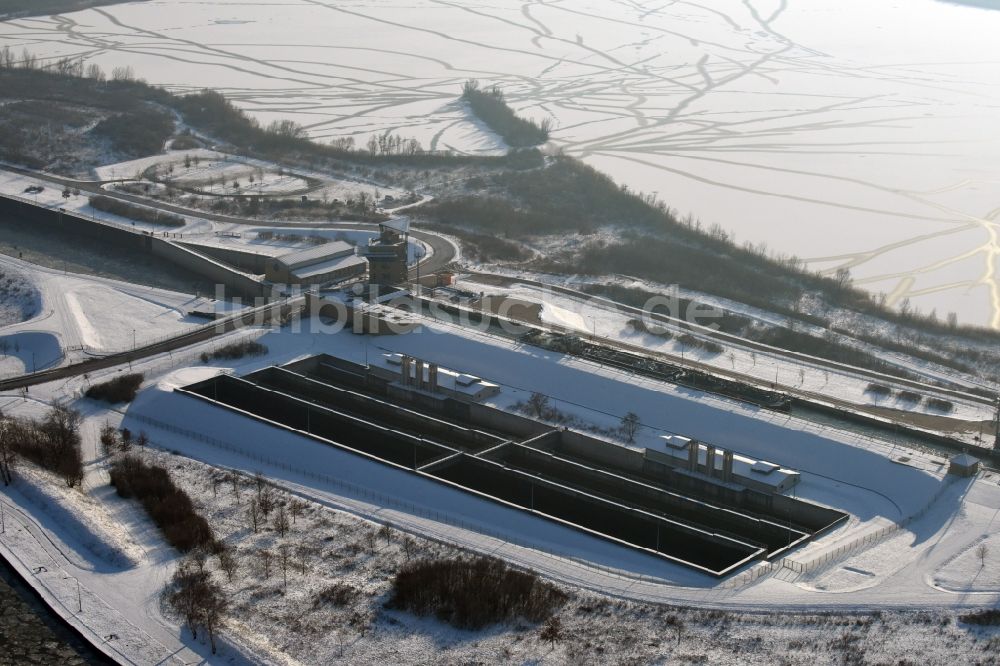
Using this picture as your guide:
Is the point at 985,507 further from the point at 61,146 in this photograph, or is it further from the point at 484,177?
the point at 61,146

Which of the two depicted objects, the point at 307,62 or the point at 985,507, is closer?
the point at 985,507

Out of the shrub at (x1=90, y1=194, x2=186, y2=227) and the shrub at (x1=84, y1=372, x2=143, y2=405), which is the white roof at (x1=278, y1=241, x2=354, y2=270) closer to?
the shrub at (x1=90, y1=194, x2=186, y2=227)

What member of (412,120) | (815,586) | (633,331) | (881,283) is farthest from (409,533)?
(412,120)

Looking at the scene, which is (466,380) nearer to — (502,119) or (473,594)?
(473,594)

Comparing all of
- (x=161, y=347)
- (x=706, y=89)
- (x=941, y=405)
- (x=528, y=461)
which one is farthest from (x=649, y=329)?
(x=706, y=89)

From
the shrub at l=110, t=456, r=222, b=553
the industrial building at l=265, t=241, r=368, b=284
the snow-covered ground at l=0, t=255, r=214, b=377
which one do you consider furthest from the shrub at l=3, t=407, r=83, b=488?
the industrial building at l=265, t=241, r=368, b=284
